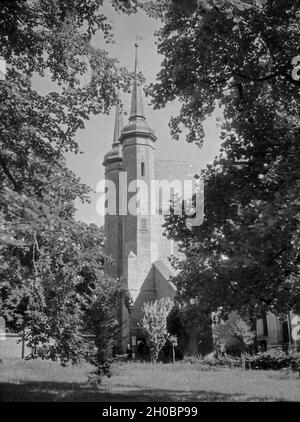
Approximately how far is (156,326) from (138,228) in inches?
483

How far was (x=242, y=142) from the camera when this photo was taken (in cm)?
1098

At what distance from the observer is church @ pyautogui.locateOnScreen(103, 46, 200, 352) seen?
43.3 m

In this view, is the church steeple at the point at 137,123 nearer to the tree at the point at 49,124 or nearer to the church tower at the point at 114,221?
the church tower at the point at 114,221

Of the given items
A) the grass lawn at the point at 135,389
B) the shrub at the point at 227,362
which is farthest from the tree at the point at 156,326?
the grass lawn at the point at 135,389

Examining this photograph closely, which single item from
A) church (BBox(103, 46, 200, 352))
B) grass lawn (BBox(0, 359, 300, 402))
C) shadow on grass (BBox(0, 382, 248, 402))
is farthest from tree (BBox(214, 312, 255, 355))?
shadow on grass (BBox(0, 382, 248, 402))

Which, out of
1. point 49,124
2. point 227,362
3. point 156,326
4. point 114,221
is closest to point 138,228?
point 114,221

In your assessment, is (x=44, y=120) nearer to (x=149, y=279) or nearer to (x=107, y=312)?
(x=107, y=312)

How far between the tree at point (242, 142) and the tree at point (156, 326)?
1001 inches

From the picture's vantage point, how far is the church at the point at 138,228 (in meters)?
43.3

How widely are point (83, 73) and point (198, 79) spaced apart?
2.58 metres

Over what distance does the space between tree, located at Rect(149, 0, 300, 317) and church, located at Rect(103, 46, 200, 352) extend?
29402 mm

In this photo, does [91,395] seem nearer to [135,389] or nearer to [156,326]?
[135,389]

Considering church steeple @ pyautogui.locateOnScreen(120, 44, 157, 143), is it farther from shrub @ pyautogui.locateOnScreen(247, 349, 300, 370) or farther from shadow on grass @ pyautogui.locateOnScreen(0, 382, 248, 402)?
shadow on grass @ pyautogui.locateOnScreen(0, 382, 248, 402)

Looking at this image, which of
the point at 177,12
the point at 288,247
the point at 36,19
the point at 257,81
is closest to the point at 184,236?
the point at 288,247
